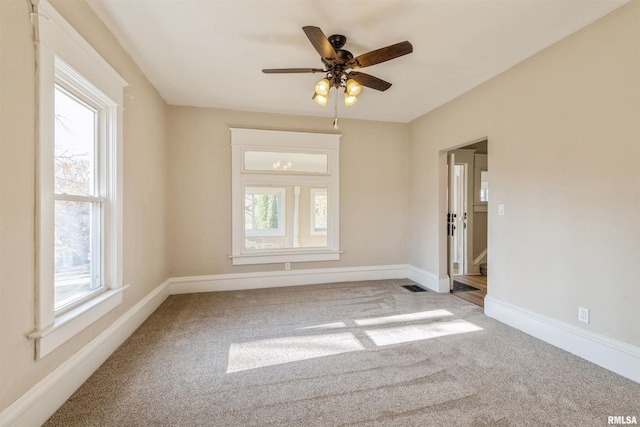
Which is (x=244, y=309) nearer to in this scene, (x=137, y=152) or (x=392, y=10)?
(x=137, y=152)

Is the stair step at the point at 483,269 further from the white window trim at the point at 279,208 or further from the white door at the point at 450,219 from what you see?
the white window trim at the point at 279,208

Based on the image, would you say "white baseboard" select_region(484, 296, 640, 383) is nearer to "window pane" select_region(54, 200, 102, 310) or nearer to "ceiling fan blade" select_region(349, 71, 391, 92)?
"ceiling fan blade" select_region(349, 71, 391, 92)

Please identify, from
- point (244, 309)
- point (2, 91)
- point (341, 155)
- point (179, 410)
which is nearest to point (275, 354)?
point (179, 410)

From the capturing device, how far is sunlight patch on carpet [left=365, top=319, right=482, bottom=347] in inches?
101

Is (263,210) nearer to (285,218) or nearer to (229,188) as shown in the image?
(285,218)

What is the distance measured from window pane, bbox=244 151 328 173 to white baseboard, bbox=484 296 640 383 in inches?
117

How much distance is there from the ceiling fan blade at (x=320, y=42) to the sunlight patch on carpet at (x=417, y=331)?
7.98ft

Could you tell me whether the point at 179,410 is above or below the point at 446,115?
below

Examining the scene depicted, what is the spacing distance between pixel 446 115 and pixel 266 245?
318 cm

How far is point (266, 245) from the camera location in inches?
169

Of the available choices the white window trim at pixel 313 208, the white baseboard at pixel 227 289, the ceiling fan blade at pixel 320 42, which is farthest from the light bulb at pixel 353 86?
the white baseboard at pixel 227 289

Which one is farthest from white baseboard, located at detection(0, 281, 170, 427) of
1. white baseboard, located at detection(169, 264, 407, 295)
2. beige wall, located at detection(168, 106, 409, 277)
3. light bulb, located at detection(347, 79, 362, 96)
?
light bulb, located at detection(347, 79, 362, 96)

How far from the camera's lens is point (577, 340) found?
7.48ft

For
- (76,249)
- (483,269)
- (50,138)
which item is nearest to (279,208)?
(76,249)
